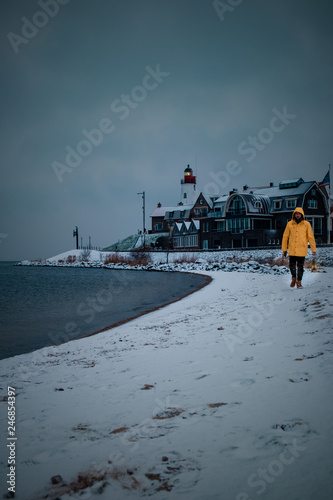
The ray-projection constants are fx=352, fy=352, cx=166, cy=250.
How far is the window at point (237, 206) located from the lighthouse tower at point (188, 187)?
1280 inches

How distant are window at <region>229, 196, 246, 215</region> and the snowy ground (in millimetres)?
48775

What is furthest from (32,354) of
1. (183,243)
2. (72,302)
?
(183,243)

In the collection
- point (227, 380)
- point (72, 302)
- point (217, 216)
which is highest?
point (217, 216)

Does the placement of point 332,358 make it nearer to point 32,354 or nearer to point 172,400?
point 172,400

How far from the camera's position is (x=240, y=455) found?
2.57 meters

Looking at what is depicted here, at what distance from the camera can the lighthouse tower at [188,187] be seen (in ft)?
290

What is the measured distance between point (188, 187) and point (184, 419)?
87222mm

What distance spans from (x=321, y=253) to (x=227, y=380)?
3021 cm

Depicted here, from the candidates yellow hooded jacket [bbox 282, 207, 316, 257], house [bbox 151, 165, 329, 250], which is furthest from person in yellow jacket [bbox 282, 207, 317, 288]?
house [bbox 151, 165, 329, 250]

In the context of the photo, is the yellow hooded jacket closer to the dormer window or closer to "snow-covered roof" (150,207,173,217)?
the dormer window

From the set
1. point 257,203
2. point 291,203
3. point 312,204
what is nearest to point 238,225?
point 257,203

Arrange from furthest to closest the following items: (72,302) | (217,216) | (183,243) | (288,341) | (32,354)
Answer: (183,243) < (217,216) < (72,302) < (32,354) < (288,341)

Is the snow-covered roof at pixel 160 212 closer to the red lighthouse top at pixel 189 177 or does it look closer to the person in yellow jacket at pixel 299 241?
the red lighthouse top at pixel 189 177

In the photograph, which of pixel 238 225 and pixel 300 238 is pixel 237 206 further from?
pixel 300 238
